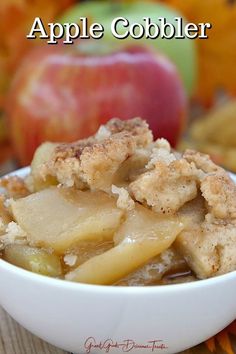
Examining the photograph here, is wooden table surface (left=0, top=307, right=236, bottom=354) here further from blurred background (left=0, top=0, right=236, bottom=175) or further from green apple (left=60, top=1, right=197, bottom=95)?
green apple (left=60, top=1, right=197, bottom=95)

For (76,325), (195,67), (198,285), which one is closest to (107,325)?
(76,325)

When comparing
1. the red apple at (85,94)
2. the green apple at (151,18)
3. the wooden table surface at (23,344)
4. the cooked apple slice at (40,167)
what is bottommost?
the wooden table surface at (23,344)

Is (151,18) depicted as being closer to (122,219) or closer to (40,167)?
(40,167)

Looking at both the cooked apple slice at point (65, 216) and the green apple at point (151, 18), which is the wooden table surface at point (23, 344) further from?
the green apple at point (151, 18)

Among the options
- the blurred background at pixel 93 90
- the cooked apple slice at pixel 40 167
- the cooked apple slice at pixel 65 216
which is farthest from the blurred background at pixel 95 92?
the cooked apple slice at pixel 65 216

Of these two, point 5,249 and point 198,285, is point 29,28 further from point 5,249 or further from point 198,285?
point 198,285
